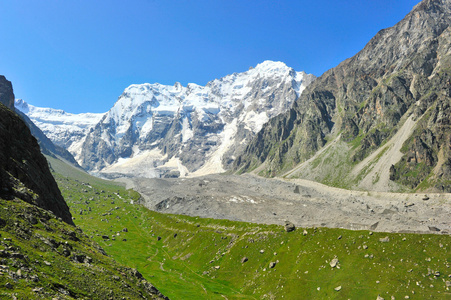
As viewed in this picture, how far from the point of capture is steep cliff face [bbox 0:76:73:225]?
165ft

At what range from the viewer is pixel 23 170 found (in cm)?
5841

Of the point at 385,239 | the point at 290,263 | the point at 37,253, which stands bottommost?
the point at 290,263

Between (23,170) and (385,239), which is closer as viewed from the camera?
(23,170)

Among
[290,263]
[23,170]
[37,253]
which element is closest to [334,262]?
[290,263]

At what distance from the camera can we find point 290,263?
8450 centimetres

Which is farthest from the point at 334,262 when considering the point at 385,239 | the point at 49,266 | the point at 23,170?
the point at 23,170

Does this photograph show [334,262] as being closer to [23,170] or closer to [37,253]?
[37,253]

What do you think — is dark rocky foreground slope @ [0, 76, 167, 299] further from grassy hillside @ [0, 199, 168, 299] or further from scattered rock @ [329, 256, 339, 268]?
Answer: scattered rock @ [329, 256, 339, 268]

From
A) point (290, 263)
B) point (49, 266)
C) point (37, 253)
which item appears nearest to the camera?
point (49, 266)

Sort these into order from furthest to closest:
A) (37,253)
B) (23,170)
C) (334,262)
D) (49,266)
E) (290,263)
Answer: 1. (290,263)
2. (334,262)
3. (23,170)
4. (37,253)
5. (49,266)

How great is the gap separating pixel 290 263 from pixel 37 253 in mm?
67806

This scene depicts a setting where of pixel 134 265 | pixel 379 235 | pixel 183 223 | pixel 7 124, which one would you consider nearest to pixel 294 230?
pixel 379 235

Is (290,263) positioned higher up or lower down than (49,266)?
lower down

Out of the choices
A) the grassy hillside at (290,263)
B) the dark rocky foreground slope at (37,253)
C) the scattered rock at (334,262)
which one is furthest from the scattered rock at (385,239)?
the dark rocky foreground slope at (37,253)
